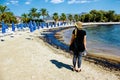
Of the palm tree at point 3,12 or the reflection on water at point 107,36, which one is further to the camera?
the palm tree at point 3,12

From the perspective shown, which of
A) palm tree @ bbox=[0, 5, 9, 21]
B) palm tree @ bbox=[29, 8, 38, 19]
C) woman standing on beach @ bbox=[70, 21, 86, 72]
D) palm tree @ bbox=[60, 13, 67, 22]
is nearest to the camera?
woman standing on beach @ bbox=[70, 21, 86, 72]

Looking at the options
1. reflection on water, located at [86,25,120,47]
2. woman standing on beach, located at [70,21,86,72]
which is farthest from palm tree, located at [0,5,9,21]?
woman standing on beach, located at [70,21,86,72]

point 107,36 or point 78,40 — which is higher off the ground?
point 78,40

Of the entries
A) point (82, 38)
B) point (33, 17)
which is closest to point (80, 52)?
point (82, 38)

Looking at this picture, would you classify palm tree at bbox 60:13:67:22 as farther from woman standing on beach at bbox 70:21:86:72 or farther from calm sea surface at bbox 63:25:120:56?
woman standing on beach at bbox 70:21:86:72

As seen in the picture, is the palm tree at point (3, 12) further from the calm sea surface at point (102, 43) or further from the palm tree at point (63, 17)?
the palm tree at point (63, 17)

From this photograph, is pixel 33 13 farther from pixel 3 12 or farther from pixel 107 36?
pixel 107 36

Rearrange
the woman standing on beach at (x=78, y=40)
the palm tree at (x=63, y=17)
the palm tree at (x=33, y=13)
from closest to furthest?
the woman standing on beach at (x=78, y=40) → the palm tree at (x=33, y=13) → the palm tree at (x=63, y=17)

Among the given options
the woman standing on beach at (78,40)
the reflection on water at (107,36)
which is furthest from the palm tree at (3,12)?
the woman standing on beach at (78,40)

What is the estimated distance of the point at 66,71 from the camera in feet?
32.2

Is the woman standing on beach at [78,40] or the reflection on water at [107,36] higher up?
the woman standing on beach at [78,40]

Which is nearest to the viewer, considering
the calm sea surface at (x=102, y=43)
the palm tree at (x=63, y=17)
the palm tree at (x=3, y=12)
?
the calm sea surface at (x=102, y=43)

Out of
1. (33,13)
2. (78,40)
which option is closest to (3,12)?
(33,13)

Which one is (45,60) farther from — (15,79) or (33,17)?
(33,17)
